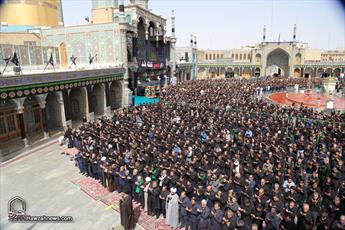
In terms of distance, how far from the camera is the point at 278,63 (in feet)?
190

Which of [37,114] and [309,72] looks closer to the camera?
[37,114]

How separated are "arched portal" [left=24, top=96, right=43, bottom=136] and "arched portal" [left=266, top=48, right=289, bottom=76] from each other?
50246mm

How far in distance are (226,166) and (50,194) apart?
23.6 feet

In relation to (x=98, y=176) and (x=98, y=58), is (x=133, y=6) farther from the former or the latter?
(x=98, y=176)

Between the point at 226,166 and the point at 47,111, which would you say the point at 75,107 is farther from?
the point at 226,166

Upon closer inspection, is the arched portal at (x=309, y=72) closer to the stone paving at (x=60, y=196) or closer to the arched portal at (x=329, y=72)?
the arched portal at (x=329, y=72)

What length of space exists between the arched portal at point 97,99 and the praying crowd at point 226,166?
760 cm

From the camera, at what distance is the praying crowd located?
7.35 m

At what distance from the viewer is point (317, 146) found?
1266 cm

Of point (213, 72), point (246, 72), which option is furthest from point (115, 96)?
point (246, 72)

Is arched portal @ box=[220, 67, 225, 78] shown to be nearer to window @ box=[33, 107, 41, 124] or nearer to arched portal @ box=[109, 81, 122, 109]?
arched portal @ box=[109, 81, 122, 109]

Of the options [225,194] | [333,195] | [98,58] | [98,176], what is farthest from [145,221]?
[98,58]

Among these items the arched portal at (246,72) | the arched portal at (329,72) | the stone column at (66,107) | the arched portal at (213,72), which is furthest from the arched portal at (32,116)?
the arched portal at (329,72)

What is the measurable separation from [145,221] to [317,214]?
518 cm
